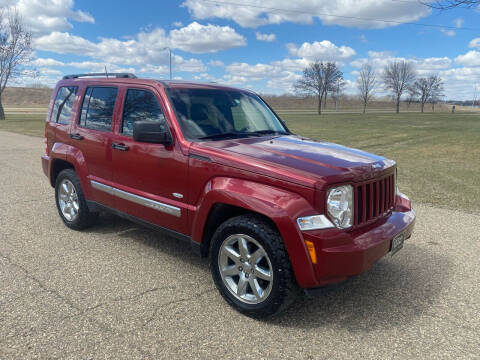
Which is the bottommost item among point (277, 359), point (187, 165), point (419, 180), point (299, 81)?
point (277, 359)

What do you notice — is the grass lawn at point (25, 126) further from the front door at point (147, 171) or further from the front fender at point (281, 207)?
the front fender at point (281, 207)

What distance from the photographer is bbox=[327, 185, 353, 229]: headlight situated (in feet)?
9.41

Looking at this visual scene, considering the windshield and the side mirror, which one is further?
the windshield

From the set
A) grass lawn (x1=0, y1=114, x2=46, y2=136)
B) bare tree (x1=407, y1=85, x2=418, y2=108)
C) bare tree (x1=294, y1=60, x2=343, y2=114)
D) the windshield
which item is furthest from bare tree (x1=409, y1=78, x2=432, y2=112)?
the windshield

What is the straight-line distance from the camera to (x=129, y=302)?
11.0 ft

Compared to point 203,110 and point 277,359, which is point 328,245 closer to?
point 277,359

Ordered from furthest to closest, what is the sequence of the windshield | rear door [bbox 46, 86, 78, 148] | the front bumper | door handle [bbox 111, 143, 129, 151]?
rear door [bbox 46, 86, 78, 148] → door handle [bbox 111, 143, 129, 151] → the windshield → the front bumper

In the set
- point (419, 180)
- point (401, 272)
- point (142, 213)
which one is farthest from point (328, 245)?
point (419, 180)

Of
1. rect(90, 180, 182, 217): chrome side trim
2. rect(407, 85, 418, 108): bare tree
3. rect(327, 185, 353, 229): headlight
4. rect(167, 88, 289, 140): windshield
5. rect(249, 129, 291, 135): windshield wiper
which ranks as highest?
rect(407, 85, 418, 108): bare tree

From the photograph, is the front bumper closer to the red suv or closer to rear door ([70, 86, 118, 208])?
the red suv

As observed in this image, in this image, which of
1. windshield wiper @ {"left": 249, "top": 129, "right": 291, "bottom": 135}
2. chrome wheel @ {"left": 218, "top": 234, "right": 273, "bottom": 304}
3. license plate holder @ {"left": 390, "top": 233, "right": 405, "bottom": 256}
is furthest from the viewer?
windshield wiper @ {"left": 249, "top": 129, "right": 291, "bottom": 135}

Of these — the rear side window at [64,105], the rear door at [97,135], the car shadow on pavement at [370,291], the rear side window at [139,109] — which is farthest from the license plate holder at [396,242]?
the rear side window at [64,105]

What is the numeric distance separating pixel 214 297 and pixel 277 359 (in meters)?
0.97

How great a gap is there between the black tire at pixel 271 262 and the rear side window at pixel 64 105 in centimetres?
306
